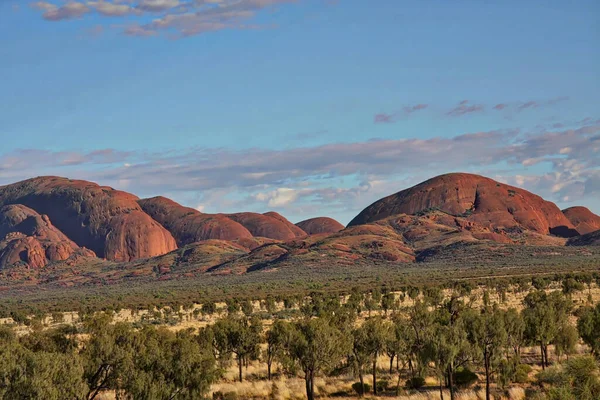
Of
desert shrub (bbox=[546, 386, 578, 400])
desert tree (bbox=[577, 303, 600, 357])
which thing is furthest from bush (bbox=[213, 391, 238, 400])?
desert tree (bbox=[577, 303, 600, 357])

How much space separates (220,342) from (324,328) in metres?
10.2

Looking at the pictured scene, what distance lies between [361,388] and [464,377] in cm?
566

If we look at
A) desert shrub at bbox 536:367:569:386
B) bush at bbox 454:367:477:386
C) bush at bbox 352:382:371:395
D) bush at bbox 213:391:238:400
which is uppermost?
desert shrub at bbox 536:367:569:386

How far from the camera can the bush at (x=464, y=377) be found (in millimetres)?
36562

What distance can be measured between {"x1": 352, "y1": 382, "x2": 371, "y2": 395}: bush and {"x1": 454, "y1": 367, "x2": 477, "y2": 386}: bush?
4.75 m

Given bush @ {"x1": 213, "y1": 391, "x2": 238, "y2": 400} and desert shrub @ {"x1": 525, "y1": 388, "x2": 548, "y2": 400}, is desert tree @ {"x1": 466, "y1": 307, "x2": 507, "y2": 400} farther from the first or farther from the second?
bush @ {"x1": 213, "y1": 391, "x2": 238, "y2": 400}

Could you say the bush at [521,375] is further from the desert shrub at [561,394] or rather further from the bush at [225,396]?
the desert shrub at [561,394]

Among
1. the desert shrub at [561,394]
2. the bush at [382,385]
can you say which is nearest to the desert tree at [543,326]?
the bush at [382,385]

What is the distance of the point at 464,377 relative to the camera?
3700 cm

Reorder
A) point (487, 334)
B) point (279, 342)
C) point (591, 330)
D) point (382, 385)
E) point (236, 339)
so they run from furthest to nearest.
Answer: point (236, 339), point (279, 342), point (591, 330), point (382, 385), point (487, 334)

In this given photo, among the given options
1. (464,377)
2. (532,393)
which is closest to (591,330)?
(532,393)

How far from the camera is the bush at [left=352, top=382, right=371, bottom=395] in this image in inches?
1434

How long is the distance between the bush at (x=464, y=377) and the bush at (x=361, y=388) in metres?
4.75

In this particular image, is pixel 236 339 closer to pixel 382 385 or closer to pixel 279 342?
pixel 279 342
